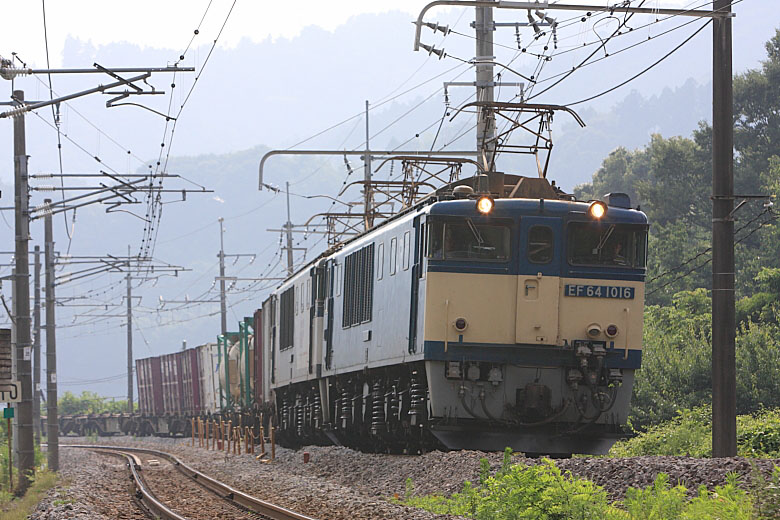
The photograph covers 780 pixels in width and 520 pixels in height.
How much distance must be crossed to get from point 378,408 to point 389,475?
2012mm

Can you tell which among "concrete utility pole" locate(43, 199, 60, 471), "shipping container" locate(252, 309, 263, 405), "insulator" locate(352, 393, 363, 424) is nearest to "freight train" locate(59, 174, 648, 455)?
"insulator" locate(352, 393, 363, 424)

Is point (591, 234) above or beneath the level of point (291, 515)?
above

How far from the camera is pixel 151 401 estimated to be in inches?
2426

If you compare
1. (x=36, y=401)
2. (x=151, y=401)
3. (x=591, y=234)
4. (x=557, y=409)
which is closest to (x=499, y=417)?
(x=557, y=409)

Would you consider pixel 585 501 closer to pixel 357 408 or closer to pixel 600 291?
pixel 600 291

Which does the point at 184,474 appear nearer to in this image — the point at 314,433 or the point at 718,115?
the point at 314,433

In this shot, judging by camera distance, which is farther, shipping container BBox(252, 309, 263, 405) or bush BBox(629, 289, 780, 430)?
shipping container BBox(252, 309, 263, 405)

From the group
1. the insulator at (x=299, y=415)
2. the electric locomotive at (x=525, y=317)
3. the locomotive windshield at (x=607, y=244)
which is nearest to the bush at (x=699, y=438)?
the electric locomotive at (x=525, y=317)

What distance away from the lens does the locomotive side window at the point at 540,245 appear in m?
15.9

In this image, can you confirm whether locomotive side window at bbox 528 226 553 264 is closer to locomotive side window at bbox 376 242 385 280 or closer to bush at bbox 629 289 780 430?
locomotive side window at bbox 376 242 385 280

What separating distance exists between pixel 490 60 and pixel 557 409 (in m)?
8.62

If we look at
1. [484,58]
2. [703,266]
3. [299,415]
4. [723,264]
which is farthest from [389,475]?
[703,266]

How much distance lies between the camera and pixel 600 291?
15836mm

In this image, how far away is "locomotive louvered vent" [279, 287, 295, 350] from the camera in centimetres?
2828
